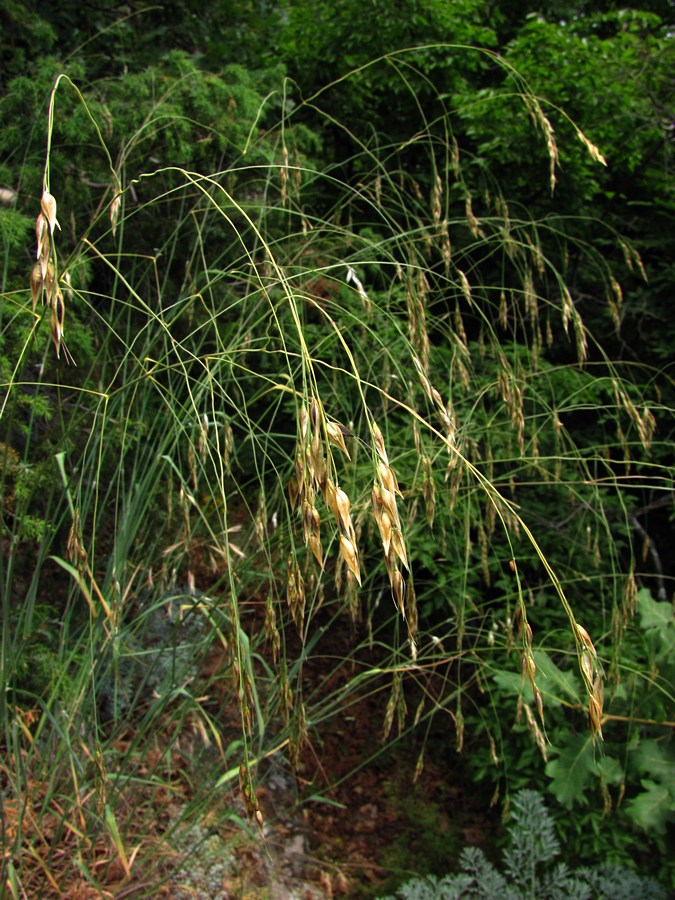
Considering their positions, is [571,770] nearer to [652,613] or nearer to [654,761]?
[654,761]

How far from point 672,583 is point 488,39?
8.27 feet

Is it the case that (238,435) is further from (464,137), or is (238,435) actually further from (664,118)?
(664,118)

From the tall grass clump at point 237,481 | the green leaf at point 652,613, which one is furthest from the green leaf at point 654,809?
the green leaf at point 652,613

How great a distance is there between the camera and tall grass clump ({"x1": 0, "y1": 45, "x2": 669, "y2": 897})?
1398 millimetres

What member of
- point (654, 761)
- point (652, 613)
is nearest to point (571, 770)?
point (654, 761)

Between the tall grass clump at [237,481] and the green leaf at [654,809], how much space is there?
0.25 meters

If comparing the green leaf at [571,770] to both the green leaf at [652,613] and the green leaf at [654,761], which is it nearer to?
the green leaf at [654,761]

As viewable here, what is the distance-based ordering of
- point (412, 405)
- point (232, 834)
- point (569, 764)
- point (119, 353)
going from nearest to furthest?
1. point (412, 405)
2. point (569, 764)
3. point (232, 834)
4. point (119, 353)

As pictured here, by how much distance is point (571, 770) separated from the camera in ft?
6.57

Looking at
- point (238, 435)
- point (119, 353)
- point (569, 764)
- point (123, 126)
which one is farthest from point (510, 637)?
point (123, 126)

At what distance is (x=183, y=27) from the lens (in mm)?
3723

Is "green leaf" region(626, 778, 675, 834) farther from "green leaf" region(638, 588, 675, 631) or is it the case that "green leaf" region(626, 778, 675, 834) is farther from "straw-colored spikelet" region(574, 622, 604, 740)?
"straw-colored spikelet" region(574, 622, 604, 740)

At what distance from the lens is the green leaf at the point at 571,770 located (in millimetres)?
1973

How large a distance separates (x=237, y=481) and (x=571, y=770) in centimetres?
130
